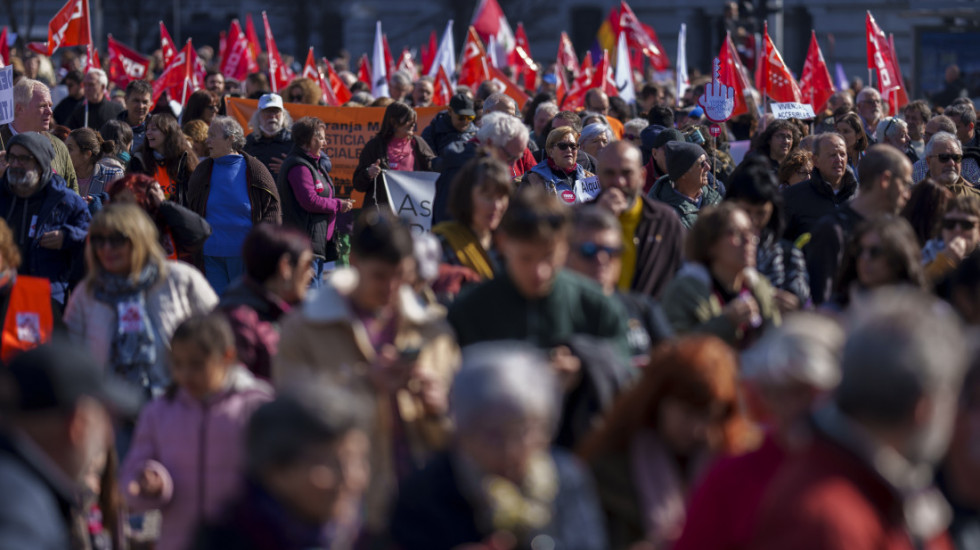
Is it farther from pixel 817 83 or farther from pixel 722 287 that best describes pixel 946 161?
pixel 817 83

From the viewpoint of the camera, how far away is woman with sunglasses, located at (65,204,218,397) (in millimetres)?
5465

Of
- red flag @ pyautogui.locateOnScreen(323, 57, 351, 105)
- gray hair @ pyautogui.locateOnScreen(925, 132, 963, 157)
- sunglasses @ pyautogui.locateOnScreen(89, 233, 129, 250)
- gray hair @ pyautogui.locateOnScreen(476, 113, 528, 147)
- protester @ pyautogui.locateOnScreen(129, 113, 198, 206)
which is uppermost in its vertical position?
gray hair @ pyautogui.locateOnScreen(476, 113, 528, 147)

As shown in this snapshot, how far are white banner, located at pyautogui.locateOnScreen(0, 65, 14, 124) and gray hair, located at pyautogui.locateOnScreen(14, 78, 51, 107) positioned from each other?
0.07 m

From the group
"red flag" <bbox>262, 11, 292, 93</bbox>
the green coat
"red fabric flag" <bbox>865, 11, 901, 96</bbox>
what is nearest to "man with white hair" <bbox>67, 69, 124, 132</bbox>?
"red flag" <bbox>262, 11, 292, 93</bbox>

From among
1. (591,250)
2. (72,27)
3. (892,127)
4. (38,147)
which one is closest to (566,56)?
(72,27)

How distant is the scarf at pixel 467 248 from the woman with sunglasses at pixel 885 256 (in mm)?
1394

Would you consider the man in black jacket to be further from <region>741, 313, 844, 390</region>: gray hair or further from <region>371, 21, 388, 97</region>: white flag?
<region>371, 21, 388, 97</region>: white flag

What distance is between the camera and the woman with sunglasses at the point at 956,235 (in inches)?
258

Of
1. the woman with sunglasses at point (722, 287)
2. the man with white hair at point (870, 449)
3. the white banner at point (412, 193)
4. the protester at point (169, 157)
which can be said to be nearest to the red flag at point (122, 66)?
the protester at point (169, 157)

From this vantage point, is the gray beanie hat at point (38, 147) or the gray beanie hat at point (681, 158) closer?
the gray beanie hat at point (38, 147)

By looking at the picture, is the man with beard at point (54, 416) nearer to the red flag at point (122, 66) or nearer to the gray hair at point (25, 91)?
the gray hair at point (25, 91)

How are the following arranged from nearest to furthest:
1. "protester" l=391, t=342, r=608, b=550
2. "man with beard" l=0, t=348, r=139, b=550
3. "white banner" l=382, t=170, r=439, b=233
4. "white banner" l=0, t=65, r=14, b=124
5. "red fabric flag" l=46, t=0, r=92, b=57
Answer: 1. "protester" l=391, t=342, r=608, b=550
2. "man with beard" l=0, t=348, r=139, b=550
3. "white banner" l=0, t=65, r=14, b=124
4. "white banner" l=382, t=170, r=439, b=233
5. "red fabric flag" l=46, t=0, r=92, b=57

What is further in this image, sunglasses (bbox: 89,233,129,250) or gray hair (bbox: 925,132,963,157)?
gray hair (bbox: 925,132,963,157)

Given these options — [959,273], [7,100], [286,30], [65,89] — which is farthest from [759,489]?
[286,30]
